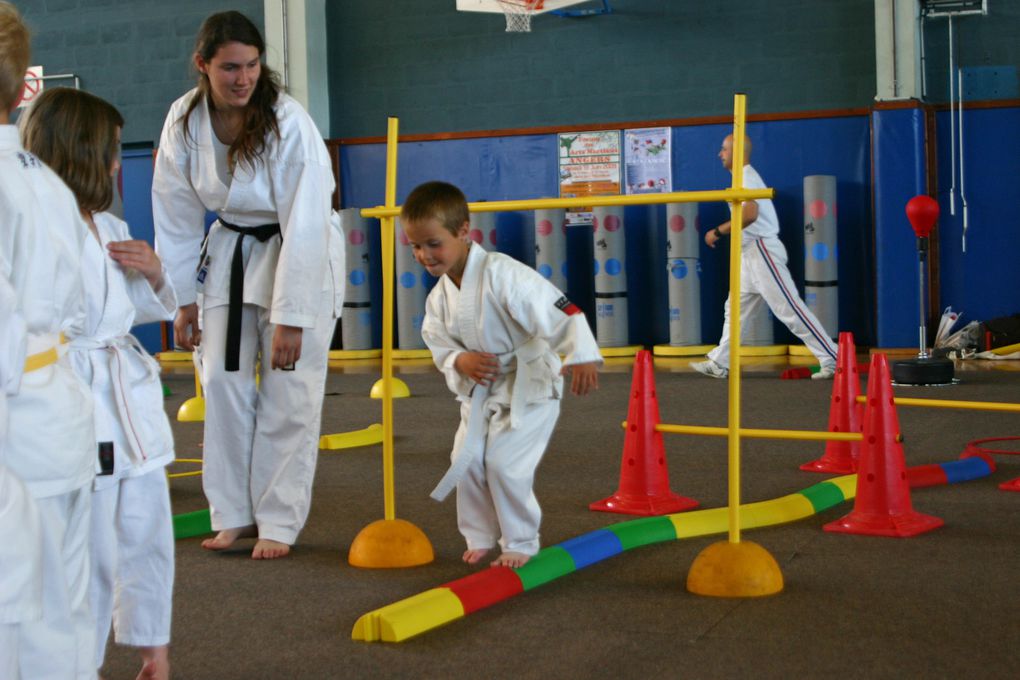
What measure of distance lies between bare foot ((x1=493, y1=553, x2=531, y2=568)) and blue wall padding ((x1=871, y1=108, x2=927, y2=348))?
306 inches

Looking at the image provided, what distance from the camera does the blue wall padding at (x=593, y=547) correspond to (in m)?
3.28

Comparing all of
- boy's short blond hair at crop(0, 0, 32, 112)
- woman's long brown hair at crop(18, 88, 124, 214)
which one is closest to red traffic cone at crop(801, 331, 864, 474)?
woman's long brown hair at crop(18, 88, 124, 214)

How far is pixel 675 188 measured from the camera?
11.3 meters

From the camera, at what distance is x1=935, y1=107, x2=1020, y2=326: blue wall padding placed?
33.4 ft

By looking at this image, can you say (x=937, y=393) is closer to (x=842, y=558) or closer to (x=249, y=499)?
(x=842, y=558)

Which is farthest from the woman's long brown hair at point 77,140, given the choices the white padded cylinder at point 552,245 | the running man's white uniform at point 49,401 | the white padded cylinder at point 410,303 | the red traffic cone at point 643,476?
the white padded cylinder at point 410,303

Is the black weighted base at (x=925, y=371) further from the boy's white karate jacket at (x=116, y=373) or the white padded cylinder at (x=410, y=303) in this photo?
the boy's white karate jacket at (x=116, y=373)

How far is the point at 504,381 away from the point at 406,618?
864 mm

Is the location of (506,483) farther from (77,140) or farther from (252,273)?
(77,140)

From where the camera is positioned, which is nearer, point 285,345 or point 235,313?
point 285,345

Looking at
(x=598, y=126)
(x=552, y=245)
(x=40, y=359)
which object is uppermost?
(x=598, y=126)

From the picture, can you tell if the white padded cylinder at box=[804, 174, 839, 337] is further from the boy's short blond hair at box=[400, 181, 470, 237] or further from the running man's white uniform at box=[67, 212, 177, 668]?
the running man's white uniform at box=[67, 212, 177, 668]

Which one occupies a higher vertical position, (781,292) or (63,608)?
(781,292)

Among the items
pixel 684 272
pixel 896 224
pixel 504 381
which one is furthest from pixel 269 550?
pixel 896 224
